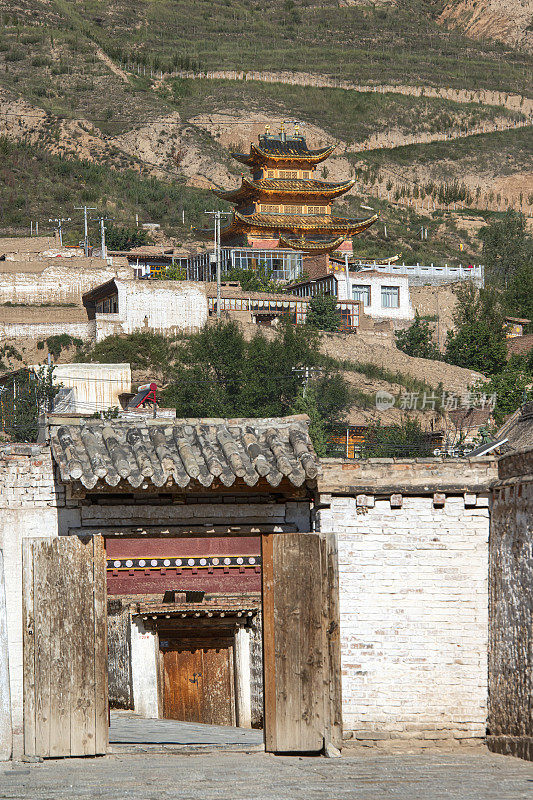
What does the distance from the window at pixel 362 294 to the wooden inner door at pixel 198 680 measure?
31095 millimetres

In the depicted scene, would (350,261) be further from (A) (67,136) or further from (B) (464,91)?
(B) (464,91)

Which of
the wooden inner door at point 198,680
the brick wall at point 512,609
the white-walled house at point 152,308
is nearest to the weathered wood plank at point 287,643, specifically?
the brick wall at point 512,609

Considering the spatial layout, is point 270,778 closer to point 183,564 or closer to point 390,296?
point 183,564

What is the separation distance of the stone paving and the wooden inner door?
9.33m

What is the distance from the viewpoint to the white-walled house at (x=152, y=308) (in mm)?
43875

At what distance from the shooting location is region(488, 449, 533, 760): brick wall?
9.73m

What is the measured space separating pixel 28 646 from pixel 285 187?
51.8 metres

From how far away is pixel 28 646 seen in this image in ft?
32.5

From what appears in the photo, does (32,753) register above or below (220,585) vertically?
above

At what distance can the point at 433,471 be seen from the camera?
35.6 feet

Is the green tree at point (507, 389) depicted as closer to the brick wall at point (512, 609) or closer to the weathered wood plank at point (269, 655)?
the brick wall at point (512, 609)

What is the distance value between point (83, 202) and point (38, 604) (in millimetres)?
68175

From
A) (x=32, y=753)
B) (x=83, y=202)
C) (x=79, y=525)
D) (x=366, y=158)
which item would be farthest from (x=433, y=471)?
(x=366, y=158)

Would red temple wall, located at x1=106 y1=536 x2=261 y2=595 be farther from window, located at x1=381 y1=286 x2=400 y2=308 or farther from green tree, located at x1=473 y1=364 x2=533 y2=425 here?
window, located at x1=381 y1=286 x2=400 y2=308
